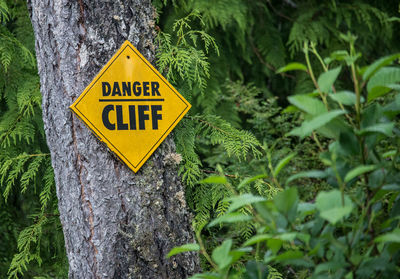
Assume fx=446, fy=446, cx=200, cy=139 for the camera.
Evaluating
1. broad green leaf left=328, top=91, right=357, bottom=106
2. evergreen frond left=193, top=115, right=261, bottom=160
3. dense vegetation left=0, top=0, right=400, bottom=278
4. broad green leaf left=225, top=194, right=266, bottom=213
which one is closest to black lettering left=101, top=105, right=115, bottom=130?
dense vegetation left=0, top=0, right=400, bottom=278

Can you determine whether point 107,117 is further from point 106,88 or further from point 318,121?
point 318,121

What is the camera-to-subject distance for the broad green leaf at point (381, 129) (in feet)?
2.93

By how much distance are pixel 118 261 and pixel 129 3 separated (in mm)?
1012

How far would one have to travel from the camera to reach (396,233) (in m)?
0.90

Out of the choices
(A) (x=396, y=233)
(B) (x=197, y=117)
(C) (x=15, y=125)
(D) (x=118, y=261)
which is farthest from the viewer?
(C) (x=15, y=125)

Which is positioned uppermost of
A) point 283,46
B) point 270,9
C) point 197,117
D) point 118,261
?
point 270,9

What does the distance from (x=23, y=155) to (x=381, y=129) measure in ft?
5.81

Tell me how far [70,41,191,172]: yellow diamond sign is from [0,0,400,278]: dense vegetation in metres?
0.15

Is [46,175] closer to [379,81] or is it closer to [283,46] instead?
[379,81]

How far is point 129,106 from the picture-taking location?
1.80m

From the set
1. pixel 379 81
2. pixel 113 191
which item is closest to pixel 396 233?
pixel 379 81

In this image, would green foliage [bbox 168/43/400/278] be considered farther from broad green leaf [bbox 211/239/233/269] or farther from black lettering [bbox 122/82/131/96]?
black lettering [bbox 122/82/131/96]

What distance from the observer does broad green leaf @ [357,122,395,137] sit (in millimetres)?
894

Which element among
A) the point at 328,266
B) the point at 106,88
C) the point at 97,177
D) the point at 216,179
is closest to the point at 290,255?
the point at 328,266
